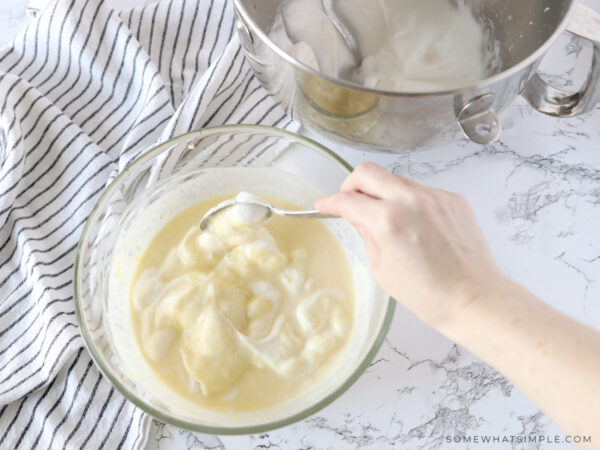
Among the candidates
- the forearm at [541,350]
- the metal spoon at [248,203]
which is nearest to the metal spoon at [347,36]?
the metal spoon at [248,203]

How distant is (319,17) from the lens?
125 cm

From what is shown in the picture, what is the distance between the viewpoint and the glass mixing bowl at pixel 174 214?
1.02m

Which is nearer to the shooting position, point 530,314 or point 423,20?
point 530,314

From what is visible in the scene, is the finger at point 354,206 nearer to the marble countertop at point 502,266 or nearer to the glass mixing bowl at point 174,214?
the glass mixing bowl at point 174,214

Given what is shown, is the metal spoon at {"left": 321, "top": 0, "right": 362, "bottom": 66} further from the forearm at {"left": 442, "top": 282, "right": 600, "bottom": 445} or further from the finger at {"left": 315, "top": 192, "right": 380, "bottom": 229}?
the forearm at {"left": 442, "top": 282, "right": 600, "bottom": 445}

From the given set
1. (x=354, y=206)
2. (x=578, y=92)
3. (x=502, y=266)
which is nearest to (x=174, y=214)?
(x=354, y=206)

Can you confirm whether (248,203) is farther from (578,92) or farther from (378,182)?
(578,92)

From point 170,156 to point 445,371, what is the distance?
629 millimetres

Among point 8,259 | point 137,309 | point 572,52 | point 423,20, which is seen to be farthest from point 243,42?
point 572,52

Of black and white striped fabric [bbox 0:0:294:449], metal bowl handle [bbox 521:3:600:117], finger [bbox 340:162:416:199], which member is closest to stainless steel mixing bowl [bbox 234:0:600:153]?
metal bowl handle [bbox 521:3:600:117]

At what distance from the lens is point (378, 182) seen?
0.90 m

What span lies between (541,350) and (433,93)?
38cm

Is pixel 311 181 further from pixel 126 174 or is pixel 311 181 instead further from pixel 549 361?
pixel 549 361

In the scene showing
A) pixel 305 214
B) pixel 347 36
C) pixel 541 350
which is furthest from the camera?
pixel 347 36
